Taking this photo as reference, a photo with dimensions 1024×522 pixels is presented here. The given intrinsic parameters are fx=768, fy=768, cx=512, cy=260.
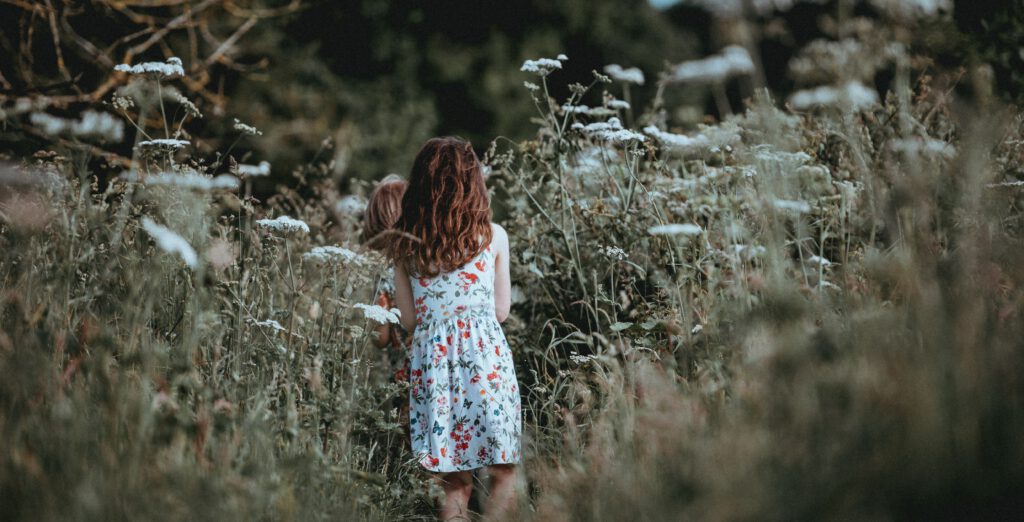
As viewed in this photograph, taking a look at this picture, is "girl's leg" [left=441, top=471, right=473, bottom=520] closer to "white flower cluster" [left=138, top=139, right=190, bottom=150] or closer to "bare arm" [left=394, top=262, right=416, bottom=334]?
"bare arm" [left=394, top=262, right=416, bottom=334]

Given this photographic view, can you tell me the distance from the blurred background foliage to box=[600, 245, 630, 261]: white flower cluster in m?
3.23

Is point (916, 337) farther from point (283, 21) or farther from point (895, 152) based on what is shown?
point (283, 21)

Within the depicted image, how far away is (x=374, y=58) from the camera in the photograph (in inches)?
512

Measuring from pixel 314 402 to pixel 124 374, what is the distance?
70 cm

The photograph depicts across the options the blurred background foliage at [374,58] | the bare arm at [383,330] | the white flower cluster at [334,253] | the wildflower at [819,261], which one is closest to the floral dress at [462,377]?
the bare arm at [383,330]

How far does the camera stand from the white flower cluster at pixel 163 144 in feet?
9.37

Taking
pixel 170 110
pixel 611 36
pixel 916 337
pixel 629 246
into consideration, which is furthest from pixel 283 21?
pixel 916 337

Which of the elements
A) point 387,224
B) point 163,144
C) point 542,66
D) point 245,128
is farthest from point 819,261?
point 163,144

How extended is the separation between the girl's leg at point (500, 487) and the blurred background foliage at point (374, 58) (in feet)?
11.7

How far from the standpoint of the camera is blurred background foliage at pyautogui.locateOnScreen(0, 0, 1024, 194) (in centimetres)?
640

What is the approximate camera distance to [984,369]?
173cm

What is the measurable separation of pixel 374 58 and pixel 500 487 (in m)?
11.0

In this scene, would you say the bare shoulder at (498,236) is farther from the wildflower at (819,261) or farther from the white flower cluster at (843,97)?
the white flower cluster at (843,97)

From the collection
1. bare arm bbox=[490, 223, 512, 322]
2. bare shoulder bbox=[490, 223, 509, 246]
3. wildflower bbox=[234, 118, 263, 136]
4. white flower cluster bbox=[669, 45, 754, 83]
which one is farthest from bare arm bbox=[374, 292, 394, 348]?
white flower cluster bbox=[669, 45, 754, 83]
